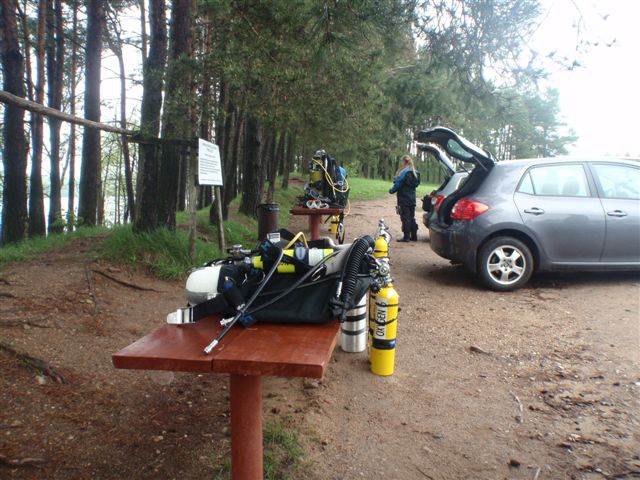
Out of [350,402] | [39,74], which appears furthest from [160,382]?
[39,74]

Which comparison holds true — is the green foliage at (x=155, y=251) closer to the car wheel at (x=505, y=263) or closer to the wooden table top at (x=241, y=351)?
the car wheel at (x=505, y=263)

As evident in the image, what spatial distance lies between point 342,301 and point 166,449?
145cm

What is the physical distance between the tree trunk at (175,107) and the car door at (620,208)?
574 cm

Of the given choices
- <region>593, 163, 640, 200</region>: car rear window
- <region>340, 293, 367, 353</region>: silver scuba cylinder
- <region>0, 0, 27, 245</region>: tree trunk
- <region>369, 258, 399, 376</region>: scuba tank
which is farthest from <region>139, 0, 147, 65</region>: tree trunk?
<region>369, 258, 399, 376</region>: scuba tank

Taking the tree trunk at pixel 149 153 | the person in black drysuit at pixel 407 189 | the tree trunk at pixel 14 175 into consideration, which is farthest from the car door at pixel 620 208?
the tree trunk at pixel 14 175

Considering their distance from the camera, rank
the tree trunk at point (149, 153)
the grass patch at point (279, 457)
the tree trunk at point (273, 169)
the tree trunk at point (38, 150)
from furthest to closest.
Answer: the tree trunk at point (273, 169) < the tree trunk at point (38, 150) < the tree trunk at point (149, 153) < the grass patch at point (279, 457)

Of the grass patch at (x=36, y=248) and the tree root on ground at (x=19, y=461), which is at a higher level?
the grass patch at (x=36, y=248)

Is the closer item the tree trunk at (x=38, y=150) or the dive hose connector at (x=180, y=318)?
the dive hose connector at (x=180, y=318)

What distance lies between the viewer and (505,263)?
19.7ft

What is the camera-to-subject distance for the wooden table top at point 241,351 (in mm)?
1741

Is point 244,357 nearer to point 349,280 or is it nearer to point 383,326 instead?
point 349,280

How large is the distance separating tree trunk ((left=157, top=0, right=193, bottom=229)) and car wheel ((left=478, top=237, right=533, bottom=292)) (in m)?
4.54

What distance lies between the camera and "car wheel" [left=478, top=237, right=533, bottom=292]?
5.96 meters

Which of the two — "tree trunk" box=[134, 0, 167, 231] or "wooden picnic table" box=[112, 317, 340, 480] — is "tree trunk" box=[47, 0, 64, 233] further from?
"wooden picnic table" box=[112, 317, 340, 480]
